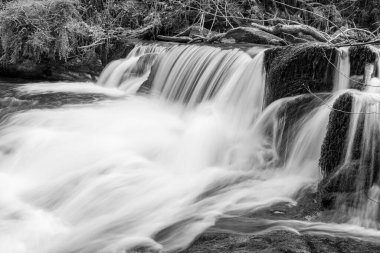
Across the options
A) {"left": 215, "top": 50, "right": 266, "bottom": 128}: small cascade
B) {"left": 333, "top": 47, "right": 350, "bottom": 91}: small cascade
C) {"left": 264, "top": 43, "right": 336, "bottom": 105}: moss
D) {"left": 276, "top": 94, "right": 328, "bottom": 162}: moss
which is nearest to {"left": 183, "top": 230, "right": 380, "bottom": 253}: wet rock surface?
{"left": 276, "top": 94, "right": 328, "bottom": 162}: moss

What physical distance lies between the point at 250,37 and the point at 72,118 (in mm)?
3905

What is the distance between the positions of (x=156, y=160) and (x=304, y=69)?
212 centimetres

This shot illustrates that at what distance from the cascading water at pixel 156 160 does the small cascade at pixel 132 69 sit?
676mm

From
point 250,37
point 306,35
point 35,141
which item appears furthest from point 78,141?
point 306,35

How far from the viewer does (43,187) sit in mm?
4430

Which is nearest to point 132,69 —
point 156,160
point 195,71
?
point 195,71

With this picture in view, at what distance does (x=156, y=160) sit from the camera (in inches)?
204

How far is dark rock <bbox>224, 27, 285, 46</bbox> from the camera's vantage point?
8016 mm

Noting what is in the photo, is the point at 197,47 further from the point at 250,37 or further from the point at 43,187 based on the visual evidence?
the point at 43,187

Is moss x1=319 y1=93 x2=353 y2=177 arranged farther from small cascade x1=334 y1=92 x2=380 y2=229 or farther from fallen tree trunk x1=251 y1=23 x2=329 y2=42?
fallen tree trunk x1=251 y1=23 x2=329 y2=42

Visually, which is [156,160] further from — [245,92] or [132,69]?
[132,69]

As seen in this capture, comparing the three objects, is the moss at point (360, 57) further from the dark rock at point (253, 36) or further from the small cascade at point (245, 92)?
the dark rock at point (253, 36)

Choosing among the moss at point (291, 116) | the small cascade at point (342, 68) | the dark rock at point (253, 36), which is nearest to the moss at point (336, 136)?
the moss at point (291, 116)

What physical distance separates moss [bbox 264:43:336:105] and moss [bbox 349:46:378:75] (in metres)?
0.23
